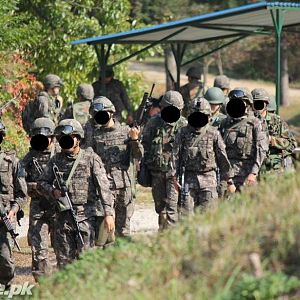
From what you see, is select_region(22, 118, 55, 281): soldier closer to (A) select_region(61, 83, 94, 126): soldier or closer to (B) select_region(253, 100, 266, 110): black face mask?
(A) select_region(61, 83, 94, 126): soldier

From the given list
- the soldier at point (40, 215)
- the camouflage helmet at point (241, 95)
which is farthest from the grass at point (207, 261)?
the camouflage helmet at point (241, 95)

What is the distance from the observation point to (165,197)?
13516 millimetres

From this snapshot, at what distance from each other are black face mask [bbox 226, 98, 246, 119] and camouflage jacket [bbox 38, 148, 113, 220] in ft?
10.0

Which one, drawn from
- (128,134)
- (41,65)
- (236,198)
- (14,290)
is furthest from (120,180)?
(41,65)

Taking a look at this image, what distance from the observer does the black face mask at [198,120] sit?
41.7 feet

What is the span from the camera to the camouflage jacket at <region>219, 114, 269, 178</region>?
13500mm

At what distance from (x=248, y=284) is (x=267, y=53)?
4533 centimetres

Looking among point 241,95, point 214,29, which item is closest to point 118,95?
point 214,29

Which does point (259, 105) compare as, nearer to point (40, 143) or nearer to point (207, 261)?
point (40, 143)

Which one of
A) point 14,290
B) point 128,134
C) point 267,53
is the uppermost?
point 128,134

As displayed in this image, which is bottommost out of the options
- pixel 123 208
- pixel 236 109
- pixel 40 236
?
pixel 123 208

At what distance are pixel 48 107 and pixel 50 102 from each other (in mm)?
191

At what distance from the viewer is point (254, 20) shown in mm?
18500

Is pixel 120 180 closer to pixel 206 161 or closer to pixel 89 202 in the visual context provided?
pixel 206 161
